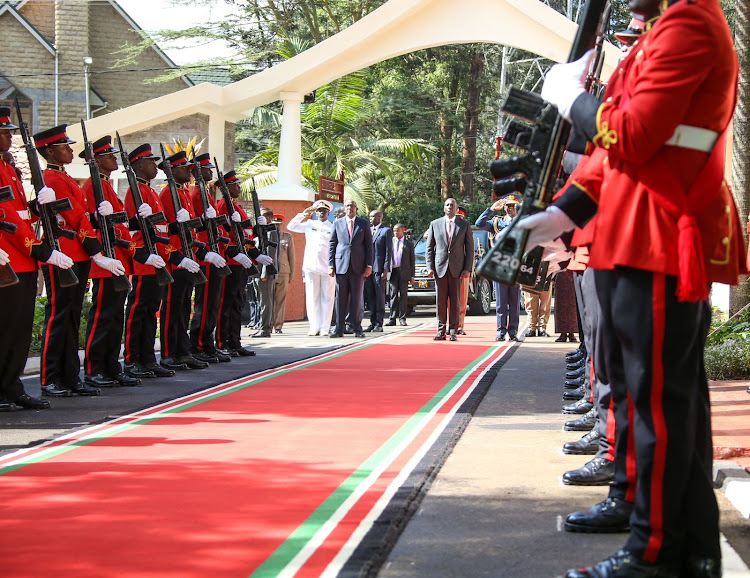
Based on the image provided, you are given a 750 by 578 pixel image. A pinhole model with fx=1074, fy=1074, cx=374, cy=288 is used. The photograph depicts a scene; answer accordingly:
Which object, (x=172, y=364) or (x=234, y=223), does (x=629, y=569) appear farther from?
(x=234, y=223)

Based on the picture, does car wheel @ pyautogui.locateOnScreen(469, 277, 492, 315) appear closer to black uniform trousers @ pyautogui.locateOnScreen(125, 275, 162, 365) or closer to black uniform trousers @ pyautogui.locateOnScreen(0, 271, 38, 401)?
black uniform trousers @ pyautogui.locateOnScreen(125, 275, 162, 365)

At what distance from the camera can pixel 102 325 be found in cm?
1027

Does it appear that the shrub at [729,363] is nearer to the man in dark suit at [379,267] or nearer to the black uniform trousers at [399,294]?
the man in dark suit at [379,267]

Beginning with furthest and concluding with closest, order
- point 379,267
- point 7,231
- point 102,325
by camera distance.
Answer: point 379,267 < point 102,325 < point 7,231

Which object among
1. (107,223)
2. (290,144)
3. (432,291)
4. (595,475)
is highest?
(290,144)

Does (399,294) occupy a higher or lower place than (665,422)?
lower

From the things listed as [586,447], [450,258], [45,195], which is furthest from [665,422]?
[450,258]

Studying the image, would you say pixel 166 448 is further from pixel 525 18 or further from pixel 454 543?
pixel 525 18

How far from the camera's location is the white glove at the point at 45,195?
29.6 ft

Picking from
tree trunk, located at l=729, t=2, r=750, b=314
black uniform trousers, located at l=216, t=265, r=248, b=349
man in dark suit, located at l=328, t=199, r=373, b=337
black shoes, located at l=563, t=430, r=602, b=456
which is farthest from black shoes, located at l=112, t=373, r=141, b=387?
Result: man in dark suit, located at l=328, t=199, r=373, b=337

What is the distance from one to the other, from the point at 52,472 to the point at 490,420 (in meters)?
3.37

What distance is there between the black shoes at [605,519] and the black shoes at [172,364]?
795 cm

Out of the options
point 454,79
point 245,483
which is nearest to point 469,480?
point 245,483

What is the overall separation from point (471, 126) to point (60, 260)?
113 ft
